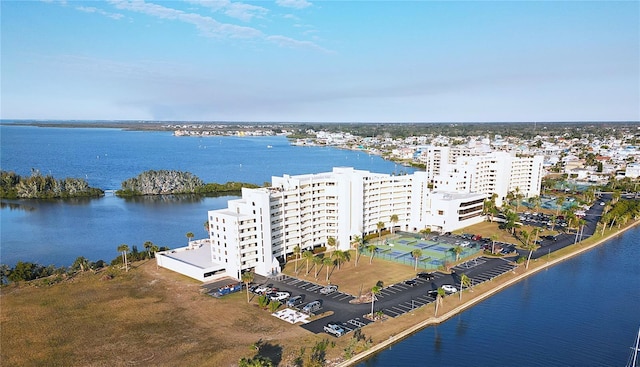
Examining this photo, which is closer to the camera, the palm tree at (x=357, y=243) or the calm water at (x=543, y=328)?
the calm water at (x=543, y=328)

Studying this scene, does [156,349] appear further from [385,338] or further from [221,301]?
[385,338]

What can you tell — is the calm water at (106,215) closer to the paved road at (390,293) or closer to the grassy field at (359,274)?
the grassy field at (359,274)

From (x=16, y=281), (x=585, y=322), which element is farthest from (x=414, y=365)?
(x=16, y=281)

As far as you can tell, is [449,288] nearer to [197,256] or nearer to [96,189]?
[197,256]

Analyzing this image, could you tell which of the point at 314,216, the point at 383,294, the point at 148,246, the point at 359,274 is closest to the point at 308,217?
the point at 314,216

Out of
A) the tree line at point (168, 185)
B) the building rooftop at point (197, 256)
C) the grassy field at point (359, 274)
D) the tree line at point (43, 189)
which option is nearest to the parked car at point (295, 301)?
the grassy field at point (359, 274)

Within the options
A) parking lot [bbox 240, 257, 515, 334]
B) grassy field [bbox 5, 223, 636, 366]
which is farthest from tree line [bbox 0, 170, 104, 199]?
parking lot [bbox 240, 257, 515, 334]

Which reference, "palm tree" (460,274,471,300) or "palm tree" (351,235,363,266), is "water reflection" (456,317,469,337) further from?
"palm tree" (351,235,363,266)

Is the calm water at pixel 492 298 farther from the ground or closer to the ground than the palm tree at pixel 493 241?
closer to the ground

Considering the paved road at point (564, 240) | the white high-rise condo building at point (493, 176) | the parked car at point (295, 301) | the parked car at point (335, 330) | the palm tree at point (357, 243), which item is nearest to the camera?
the parked car at point (335, 330)
